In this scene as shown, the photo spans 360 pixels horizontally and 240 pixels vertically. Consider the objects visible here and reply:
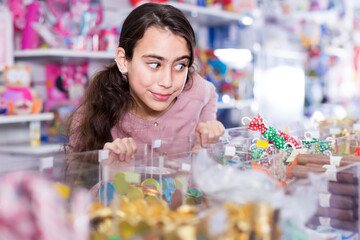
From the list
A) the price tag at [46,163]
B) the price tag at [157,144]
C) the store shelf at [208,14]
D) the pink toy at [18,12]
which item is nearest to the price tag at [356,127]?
the price tag at [157,144]

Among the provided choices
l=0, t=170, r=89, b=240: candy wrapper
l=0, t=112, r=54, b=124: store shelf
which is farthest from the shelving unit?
l=0, t=170, r=89, b=240: candy wrapper

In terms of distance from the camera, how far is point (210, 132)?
4.51 ft

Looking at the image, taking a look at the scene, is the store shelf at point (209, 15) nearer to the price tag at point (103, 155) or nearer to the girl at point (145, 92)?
the girl at point (145, 92)

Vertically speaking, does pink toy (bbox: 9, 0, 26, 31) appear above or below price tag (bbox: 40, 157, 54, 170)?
above

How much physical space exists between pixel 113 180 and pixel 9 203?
337mm

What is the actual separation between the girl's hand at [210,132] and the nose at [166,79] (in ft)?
0.60

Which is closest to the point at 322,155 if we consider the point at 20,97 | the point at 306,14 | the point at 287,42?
the point at 20,97

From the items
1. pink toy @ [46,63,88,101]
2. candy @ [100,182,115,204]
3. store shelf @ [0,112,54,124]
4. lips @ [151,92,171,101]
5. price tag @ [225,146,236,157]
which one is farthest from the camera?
pink toy @ [46,63,88,101]

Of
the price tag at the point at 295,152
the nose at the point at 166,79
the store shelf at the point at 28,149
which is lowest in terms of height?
the store shelf at the point at 28,149

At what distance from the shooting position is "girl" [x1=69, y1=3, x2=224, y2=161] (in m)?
1.26

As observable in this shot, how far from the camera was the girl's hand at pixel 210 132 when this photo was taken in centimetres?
132

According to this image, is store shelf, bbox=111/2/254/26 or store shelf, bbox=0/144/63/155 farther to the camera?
store shelf, bbox=111/2/254/26

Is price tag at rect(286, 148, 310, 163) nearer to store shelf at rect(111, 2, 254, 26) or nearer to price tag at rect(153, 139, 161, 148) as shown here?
price tag at rect(153, 139, 161, 148)

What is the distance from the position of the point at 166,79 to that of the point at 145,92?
11cm
